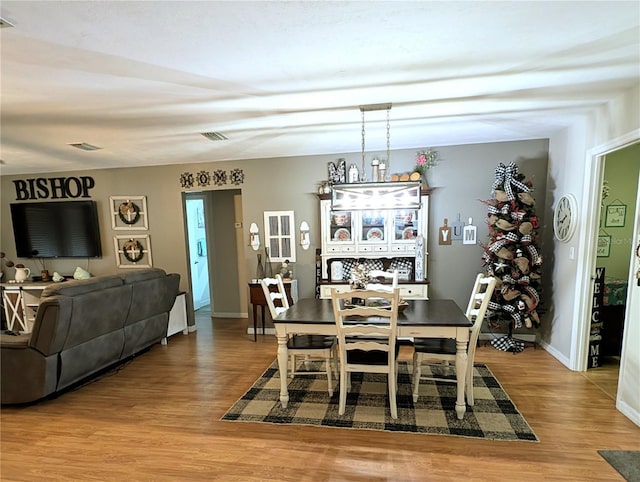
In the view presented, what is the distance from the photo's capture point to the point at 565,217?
3.43 m

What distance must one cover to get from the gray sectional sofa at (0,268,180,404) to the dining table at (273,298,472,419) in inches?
70.2

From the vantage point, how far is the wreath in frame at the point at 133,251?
5.04m

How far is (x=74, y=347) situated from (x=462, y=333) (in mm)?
3354

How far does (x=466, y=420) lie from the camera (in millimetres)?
2420

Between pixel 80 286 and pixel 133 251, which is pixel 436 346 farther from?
pixel 133 251

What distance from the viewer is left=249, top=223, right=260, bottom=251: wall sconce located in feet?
15.0

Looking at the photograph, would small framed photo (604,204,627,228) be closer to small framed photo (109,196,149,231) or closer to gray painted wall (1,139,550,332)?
gray painted wall (1,139,550,332)

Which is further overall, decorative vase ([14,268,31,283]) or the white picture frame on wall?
decorative vase ([14,268,31,283])

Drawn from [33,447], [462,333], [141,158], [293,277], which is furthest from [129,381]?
[462,333]

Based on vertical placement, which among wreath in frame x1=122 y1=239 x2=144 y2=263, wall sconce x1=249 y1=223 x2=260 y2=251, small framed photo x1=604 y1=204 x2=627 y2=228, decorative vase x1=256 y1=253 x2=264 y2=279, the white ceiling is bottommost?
decorative vase x1=256 y1=253 x2=264 y2=279

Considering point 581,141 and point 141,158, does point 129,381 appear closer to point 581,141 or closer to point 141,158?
point 141,158

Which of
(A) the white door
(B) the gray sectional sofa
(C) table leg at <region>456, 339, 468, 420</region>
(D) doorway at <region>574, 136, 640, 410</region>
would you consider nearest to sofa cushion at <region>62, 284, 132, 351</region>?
(B) the gray sectional sofa

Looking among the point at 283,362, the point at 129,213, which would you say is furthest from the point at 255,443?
the point at 129,213

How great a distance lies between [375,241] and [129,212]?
3817 millimetres
